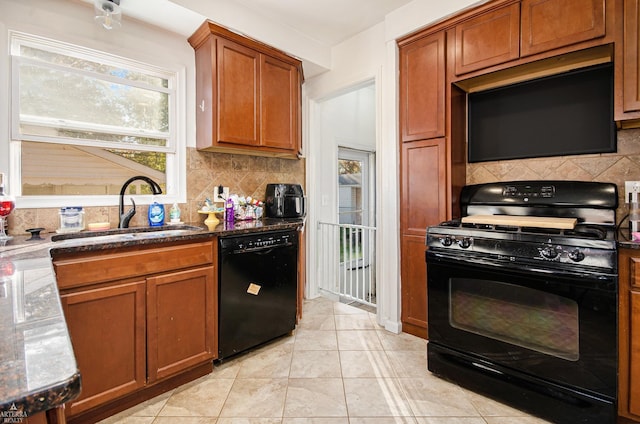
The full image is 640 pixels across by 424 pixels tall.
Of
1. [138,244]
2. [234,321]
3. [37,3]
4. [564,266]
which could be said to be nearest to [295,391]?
[234,321]

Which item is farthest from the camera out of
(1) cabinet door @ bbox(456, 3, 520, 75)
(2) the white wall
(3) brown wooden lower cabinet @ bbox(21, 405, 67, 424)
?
(2) the white wall

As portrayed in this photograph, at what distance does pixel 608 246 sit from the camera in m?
1.47

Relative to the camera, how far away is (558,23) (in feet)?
6.27

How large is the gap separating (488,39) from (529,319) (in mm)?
1807

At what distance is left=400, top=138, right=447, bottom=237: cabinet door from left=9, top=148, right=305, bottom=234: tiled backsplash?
130 cm

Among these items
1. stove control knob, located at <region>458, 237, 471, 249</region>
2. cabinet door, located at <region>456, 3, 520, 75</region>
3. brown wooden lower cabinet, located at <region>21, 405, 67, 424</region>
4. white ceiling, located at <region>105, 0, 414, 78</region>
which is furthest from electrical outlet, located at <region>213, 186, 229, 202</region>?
brown wooden lower cabinet, located at <region>21, 405, 67, 424</region>

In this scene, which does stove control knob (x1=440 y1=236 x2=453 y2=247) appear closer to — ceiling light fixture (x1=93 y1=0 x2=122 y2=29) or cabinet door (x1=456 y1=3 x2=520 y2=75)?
cabinet door (x1=456 y1=3 x2=520 y2=75)

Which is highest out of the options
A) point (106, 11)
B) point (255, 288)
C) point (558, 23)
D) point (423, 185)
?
point (106, 11)

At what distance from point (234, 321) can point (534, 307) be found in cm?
180

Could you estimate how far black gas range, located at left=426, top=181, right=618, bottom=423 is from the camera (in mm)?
1507

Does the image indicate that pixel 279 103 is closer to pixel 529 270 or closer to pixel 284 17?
pixel 284 17

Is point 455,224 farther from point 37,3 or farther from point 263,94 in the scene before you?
point 37,3
